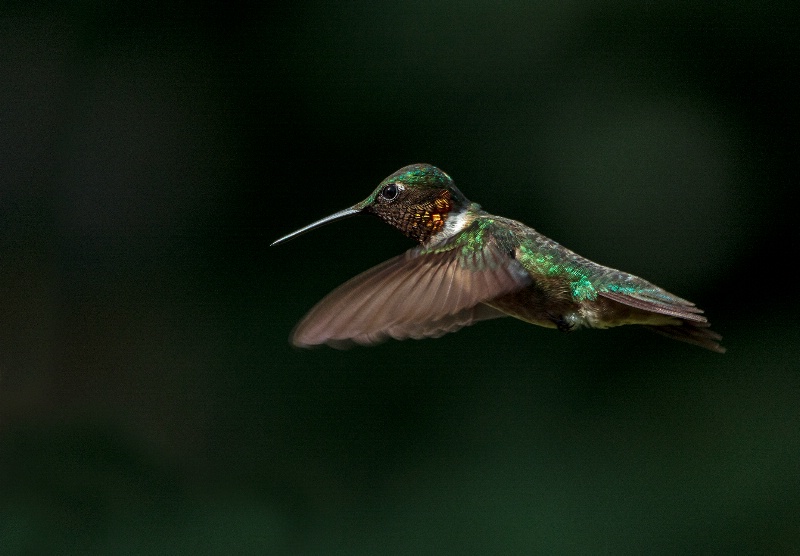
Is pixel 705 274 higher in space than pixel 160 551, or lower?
higher

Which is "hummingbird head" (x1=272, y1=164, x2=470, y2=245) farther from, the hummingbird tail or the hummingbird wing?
the hummingbird tail

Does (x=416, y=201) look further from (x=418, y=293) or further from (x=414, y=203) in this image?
(x=418, y=293)

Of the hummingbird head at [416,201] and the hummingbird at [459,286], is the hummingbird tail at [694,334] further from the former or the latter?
the hummingbird head at [416,201]

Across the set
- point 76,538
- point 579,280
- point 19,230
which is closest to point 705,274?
point 579,280

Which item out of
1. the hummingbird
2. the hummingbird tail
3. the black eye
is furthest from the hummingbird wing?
the hummingbird tail

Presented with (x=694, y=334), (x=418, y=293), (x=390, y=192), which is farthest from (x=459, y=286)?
(x=694, y=334)

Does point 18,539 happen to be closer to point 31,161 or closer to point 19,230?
point 19,230

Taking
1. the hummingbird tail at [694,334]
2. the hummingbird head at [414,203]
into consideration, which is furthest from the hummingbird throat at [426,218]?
the hummingbird tail at [694,334]
